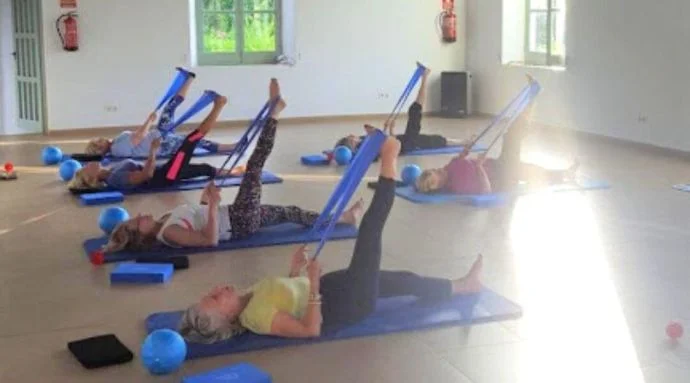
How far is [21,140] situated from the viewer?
10602 millimetres

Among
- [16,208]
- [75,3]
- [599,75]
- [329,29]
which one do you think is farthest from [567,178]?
[75,3]

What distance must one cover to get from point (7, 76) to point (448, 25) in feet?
18.4

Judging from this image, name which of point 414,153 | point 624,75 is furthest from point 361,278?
point 624,75

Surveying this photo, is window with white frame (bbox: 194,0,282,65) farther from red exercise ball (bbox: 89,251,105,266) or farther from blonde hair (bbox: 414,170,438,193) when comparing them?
red exercise ball (bbox: 89,251,105,266)

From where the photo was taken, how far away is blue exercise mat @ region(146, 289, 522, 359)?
12.5 feet

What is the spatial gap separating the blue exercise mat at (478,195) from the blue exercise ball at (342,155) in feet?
4.23

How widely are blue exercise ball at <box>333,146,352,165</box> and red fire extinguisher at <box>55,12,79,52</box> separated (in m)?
4.08

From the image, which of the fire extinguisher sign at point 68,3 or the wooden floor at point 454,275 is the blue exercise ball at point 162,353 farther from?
the fire extinguisher sign at point 68,3

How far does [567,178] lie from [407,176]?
4.08 feet

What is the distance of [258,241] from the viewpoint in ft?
18.2

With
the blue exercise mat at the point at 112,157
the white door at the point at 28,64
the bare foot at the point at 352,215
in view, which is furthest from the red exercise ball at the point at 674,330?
the white door at the point at 28,64

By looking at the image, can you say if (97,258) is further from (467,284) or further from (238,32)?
(238,32)

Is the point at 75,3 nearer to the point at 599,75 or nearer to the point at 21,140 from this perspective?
the point at 21,140

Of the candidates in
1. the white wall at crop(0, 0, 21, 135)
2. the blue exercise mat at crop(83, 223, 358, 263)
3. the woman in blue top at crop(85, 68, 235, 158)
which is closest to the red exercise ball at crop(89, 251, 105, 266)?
the blue exercise mat at crop(83, 223, 358, 263)
